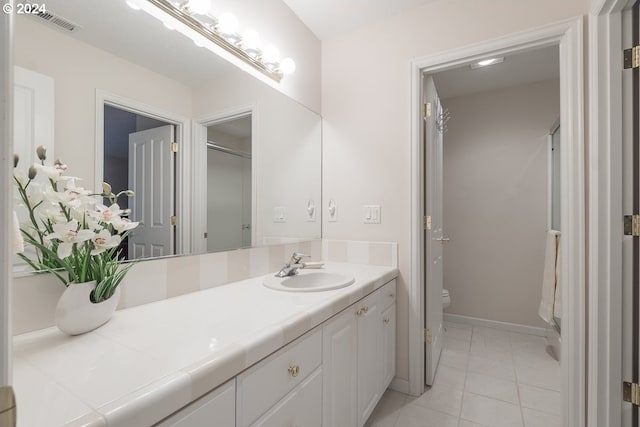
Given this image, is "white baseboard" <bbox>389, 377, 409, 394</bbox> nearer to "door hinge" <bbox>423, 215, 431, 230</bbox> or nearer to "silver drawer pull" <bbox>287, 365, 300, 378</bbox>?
"door hinge" <bbox>423, 215, 431, 230</bbox>

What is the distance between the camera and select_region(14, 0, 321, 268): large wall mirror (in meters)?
0.88

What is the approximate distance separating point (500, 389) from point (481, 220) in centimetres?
166

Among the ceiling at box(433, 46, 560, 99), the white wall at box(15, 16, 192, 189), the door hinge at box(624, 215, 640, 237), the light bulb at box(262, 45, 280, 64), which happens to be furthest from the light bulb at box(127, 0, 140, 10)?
the ceiling at box(433, 46, 560, 99)

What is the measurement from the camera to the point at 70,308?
2.58ft

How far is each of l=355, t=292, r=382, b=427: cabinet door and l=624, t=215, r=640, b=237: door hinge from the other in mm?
1122

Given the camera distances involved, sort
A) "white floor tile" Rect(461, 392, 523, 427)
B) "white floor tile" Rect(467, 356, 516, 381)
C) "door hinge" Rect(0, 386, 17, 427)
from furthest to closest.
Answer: "white floor tile" Rect(467, 356, 516, 381) < "white floor tile" Rect(461, 392, 523, 427) < "door hinge" Rect(0, 386, 17, 427)

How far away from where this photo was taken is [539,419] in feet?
5.36

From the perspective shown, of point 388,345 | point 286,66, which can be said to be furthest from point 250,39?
point 388,345

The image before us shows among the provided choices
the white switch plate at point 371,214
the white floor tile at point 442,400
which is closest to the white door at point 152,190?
the white switch plate at point 371,214

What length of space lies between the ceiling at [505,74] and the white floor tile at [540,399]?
94.2 inches

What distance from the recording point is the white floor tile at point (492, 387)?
1.83 m

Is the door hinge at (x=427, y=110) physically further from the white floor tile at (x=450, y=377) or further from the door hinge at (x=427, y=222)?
the white floor tile at (x=450, y=377)

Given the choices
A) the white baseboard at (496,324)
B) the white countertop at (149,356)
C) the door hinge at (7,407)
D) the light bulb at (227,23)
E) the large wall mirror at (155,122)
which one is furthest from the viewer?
the white baseboard at (496,324)

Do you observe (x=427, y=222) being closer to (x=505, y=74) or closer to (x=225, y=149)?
(x=225, y=149)
